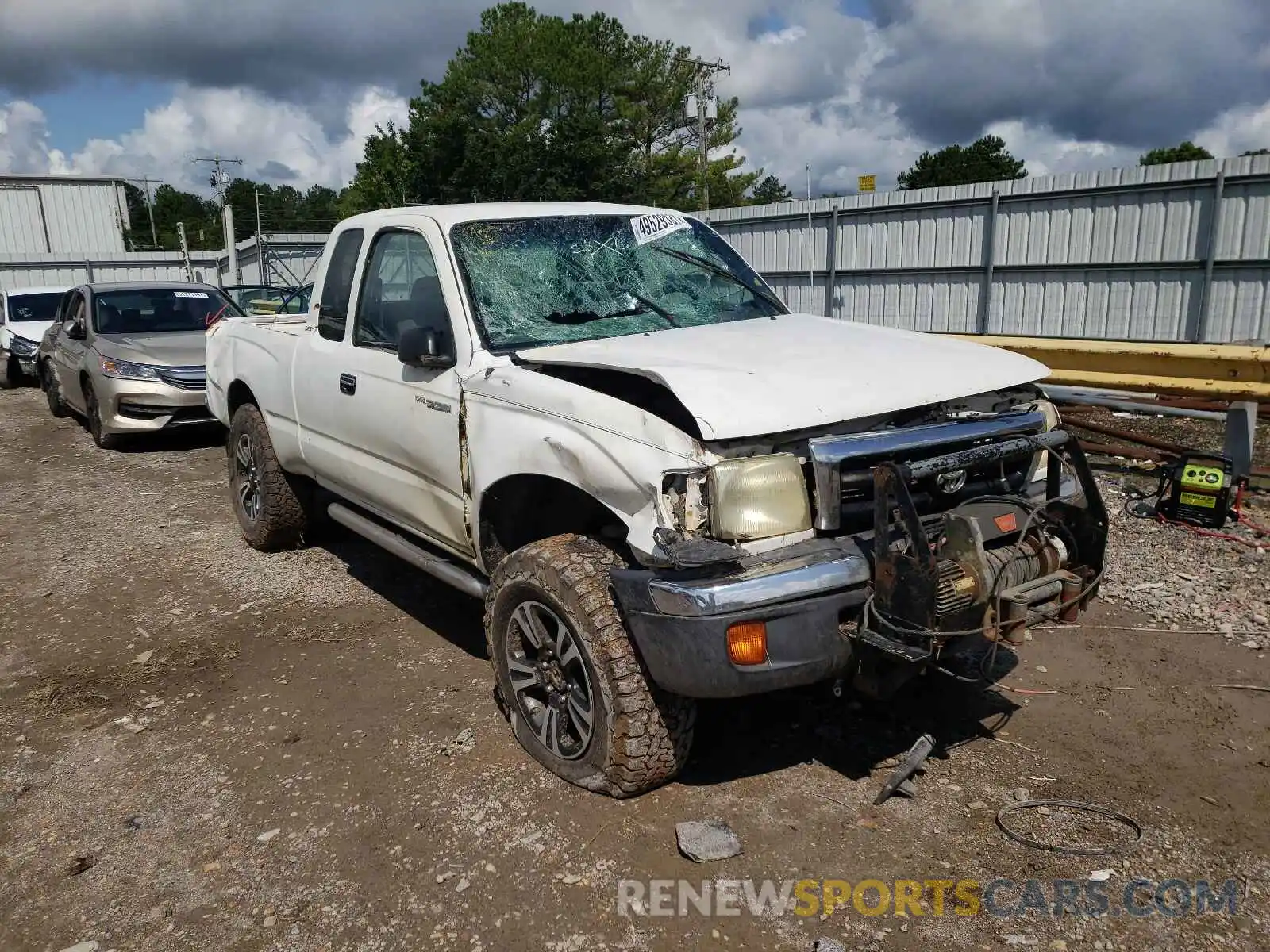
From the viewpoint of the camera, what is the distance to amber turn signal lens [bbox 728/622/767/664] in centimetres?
281

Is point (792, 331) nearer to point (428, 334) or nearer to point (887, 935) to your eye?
point (428, 334)

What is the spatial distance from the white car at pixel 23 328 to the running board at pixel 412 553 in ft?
45.2

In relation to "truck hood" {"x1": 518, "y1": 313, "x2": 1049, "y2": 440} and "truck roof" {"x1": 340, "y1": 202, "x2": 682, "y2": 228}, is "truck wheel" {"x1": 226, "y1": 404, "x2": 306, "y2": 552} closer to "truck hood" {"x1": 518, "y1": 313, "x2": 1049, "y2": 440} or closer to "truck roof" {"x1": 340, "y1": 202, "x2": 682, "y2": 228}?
"truck roof" {"x1": 340, "y1": 202, "x2": 682, "y2": 228}

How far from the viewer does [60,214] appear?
132ft

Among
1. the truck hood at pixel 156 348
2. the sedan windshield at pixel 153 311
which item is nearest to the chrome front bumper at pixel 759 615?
the truck hood at pixel 156 348

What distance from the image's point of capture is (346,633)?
197 inches

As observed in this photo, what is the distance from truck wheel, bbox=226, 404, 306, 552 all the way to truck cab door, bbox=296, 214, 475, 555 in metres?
0.91

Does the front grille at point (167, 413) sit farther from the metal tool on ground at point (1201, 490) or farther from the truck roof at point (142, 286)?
the metal tool on ground at point (1201, 490)

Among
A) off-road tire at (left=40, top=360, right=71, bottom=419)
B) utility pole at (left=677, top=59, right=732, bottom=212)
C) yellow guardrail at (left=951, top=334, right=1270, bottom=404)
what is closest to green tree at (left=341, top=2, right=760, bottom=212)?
utility pole at (left=677, top=59, right=732, bottom=212)

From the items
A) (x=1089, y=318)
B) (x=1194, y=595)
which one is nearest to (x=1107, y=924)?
(x=1194, y=595)

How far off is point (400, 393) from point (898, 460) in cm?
218

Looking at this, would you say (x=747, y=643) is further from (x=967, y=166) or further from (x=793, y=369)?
(x=967, y=166)

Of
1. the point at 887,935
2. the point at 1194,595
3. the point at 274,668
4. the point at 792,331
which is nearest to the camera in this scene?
the point at 887,935

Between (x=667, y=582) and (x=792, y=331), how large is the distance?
1554 mm
